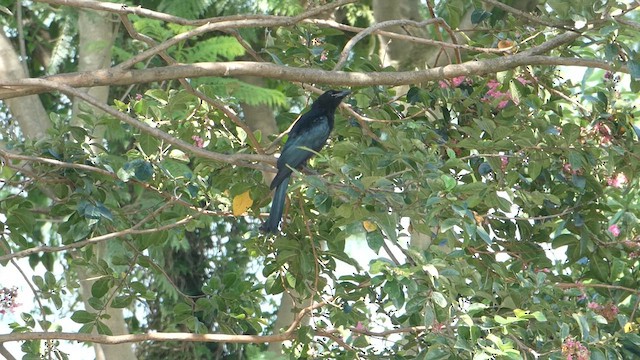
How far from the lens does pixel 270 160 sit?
13.2ft

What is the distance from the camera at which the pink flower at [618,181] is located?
5.45 m

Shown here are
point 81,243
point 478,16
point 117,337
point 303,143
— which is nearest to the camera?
point 117,337

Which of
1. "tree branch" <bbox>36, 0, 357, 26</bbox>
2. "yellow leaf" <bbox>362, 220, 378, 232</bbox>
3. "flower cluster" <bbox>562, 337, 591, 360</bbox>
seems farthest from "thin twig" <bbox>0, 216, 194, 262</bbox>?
"flower cluster" <bbox>562, 337, 591, 360</bbox>

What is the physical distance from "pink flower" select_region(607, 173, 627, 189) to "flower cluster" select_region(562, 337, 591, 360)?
160 cm

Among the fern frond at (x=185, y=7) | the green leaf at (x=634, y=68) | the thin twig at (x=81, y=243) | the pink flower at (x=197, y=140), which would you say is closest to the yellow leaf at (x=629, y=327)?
the green leaf at (x=634, y=68)

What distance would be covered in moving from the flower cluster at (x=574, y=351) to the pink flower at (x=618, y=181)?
1.60m

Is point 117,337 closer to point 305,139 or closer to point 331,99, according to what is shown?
point 305,139

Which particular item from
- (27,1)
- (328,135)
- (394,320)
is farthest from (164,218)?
(27,1)

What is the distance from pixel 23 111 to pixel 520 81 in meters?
3.15

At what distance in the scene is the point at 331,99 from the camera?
4988 mm

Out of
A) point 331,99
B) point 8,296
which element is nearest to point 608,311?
point 331,99

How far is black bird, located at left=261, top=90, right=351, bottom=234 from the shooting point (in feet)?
14.6

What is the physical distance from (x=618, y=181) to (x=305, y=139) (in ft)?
6.31

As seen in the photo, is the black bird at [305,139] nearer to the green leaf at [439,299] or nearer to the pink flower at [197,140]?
the pink flower at [197,140]
